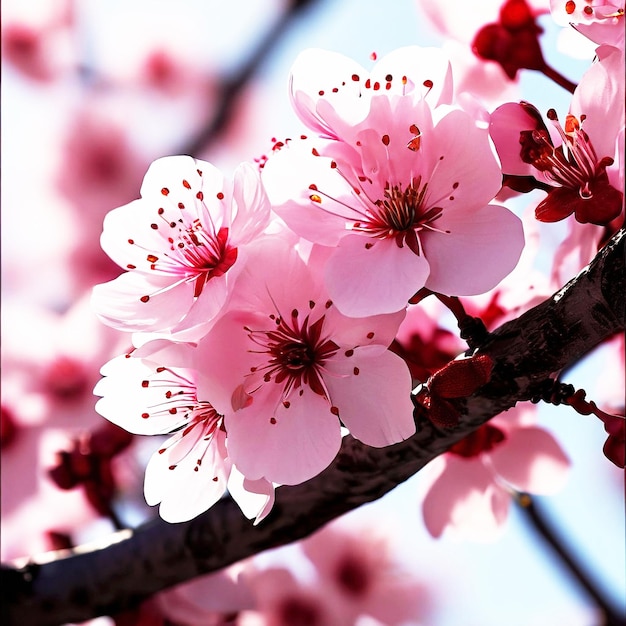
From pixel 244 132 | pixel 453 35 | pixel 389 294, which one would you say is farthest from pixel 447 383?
pixel 244 132

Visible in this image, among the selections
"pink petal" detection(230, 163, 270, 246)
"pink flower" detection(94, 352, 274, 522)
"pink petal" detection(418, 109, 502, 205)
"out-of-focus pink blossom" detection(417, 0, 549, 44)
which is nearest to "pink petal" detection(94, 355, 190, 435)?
"pink flower" detection(94, 352, 274, 522)

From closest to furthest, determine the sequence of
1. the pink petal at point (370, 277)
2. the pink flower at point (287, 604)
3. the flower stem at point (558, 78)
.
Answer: the pink petal at point (370, 277)
the flower stem at point (558, 78)
the pink flower at point (287, 604)

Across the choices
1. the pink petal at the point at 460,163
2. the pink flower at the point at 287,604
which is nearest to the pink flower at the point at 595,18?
the pink petal at the point at 460,163

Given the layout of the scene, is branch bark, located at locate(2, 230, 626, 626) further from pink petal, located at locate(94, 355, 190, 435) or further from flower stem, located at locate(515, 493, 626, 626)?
flower stem, located at locate(515, 493, 626, 626)

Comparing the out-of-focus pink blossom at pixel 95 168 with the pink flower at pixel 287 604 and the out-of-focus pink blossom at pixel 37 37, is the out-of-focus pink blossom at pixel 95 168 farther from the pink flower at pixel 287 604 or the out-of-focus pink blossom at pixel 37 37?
the pink flower at pixel 287 604

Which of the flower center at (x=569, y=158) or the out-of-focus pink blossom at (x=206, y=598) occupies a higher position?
the flower center at (x=569, y=158)

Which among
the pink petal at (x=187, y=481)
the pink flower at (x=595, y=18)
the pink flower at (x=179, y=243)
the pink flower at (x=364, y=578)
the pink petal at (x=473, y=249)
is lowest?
the pink flower at (x=364, y=578)

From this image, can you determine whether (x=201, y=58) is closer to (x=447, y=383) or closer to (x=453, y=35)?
(x=453, y=35)
